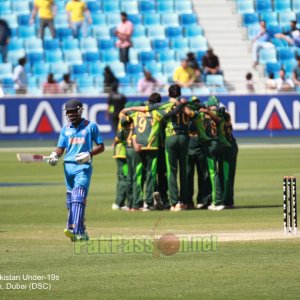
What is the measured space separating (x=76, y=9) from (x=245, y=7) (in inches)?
233

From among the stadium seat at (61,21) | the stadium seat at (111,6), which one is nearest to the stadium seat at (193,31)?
the stadium seat at (111,6)

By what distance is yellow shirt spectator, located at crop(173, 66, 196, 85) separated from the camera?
35.9m

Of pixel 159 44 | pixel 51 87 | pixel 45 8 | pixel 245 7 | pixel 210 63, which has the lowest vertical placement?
pixel 51 87

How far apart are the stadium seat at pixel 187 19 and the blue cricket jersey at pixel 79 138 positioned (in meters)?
24.7

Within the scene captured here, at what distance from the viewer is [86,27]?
38.5 metres

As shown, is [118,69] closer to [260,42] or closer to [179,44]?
[179,44]

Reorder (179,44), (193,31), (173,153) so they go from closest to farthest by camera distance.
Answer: (173,153) → (179,44) → (193,31)

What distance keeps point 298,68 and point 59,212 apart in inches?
744

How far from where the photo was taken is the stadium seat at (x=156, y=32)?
39.2 metres

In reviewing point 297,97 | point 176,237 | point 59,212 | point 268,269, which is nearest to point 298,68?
point 297,97

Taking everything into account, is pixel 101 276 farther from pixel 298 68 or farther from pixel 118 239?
pixel 298 68

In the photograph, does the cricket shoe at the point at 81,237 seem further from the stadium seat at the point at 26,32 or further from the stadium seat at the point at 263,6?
the stadium seat at the point at 263,6

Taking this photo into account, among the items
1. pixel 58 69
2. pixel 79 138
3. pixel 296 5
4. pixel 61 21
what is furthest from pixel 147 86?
pixel 79 138

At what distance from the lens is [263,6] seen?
4097 centimetres
